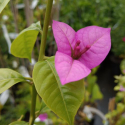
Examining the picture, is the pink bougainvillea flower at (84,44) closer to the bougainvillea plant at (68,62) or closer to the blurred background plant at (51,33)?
the bougainvillea plant at (68,62)

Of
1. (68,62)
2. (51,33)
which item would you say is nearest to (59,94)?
(68,62)

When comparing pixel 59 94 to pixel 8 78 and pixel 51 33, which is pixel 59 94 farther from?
pixel 51 33

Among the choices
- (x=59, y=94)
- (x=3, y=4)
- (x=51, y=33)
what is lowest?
(x=51, y=33)

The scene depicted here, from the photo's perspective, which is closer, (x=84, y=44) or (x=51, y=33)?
(x=84, y=44)

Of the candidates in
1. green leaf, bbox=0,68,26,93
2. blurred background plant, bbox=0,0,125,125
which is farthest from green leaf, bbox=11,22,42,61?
blurred background plant, bbox=0,0,125,125

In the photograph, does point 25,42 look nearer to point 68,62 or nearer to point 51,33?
point 68,62

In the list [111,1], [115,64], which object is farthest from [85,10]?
[115,64]

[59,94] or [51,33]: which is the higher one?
[59,94]
